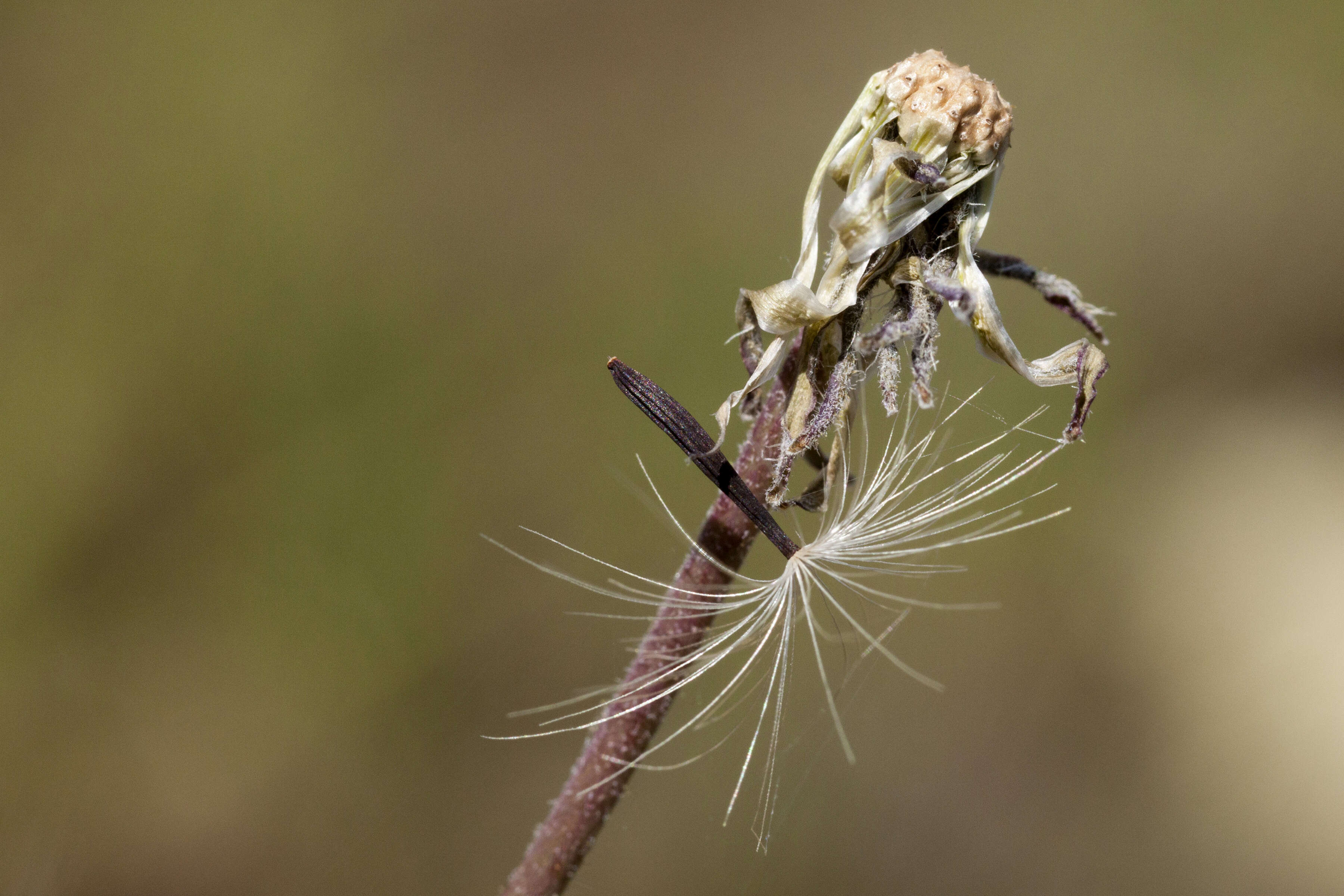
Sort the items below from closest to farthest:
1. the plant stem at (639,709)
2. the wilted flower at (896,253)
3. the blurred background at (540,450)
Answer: the wilted flower at (896,253), the plant stem at (639,709), the blurred background at (540,450)

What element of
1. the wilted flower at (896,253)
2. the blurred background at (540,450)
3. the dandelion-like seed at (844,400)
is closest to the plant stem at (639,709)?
the dandelion-like seed at (844,400)

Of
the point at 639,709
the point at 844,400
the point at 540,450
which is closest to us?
the point at 844,400

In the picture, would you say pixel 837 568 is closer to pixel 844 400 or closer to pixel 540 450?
pixel 844 400

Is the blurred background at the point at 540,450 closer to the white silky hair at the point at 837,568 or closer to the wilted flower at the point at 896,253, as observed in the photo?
the white silky hair at the point at 837,568

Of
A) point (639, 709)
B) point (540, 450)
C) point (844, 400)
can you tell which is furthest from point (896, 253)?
point (540, 450)

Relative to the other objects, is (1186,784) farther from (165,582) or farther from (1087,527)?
(165,582)

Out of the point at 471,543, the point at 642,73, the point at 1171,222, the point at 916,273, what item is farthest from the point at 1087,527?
the point at 916,273
